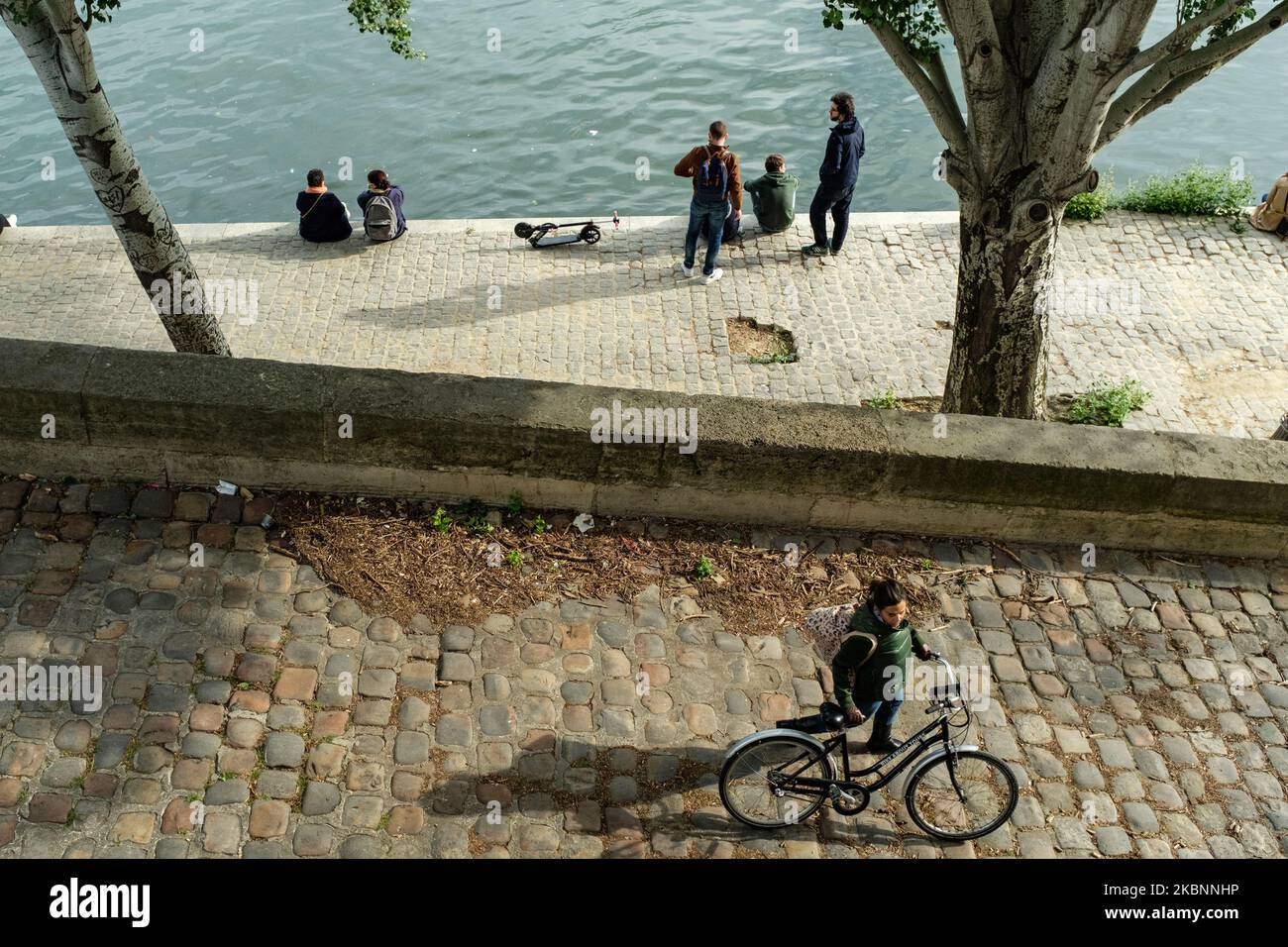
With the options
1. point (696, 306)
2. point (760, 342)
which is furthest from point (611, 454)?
point (696, 306)

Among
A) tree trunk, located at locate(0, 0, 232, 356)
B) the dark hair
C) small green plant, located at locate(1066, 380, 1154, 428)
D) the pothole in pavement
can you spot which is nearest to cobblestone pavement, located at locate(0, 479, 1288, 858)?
the dark hair

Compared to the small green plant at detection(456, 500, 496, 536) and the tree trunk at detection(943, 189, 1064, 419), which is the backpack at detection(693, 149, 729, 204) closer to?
the tree trunk at detection(943, 189, 1064, 419)

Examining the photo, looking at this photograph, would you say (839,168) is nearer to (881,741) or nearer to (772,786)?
(881,741)

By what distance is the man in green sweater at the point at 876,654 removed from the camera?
5020 millimetres

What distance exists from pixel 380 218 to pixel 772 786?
34.5 ft

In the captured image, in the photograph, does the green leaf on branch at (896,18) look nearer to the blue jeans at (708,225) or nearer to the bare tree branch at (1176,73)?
the bare tree branch at (1176,73)

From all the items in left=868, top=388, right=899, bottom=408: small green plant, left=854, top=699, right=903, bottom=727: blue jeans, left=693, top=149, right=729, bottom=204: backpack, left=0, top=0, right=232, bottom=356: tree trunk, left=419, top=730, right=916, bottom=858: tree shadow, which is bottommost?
left=868, top=388, right=899, bottom=408: small green plant

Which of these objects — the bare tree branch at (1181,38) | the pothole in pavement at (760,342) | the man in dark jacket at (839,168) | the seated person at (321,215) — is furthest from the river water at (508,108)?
the bare tree branch at (1181,38)

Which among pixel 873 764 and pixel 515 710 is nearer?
pixel 873 764

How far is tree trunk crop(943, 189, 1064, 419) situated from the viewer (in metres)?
7.75

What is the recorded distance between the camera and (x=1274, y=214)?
46.3 feet

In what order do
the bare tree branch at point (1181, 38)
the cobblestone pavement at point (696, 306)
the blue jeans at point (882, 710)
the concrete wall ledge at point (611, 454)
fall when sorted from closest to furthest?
the blue jeans at point (882, 710) < the concrete wall ledge at point (611, 454) < the bare tree branch at point (1181, 38) < the cobblestone pavement at point (696, 306)
